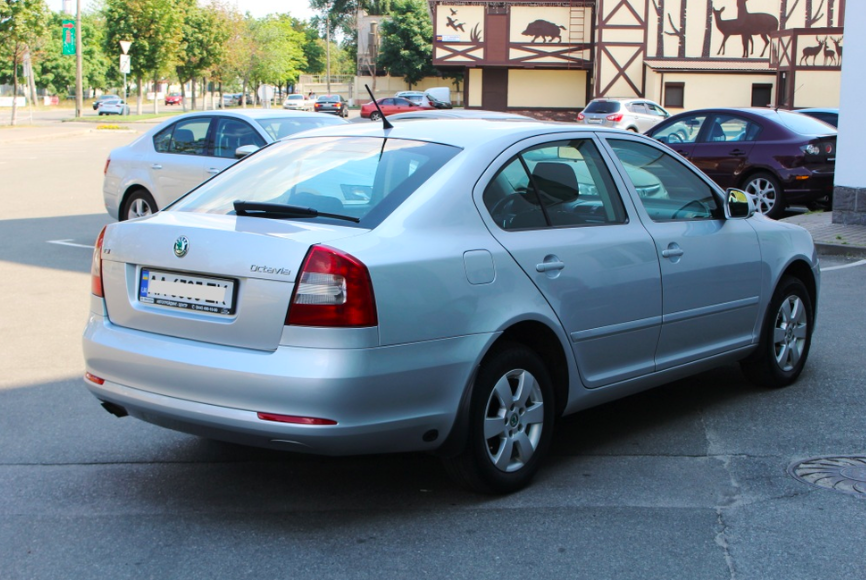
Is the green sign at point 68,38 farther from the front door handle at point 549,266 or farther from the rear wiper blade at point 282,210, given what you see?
the front door handle at point 549,266

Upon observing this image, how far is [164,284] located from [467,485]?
59.0 inches

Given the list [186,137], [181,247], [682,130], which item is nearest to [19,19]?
[682,130]

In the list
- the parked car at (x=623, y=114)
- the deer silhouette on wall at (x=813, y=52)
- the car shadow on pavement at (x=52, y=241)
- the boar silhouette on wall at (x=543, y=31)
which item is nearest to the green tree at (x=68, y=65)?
the boar silhouette on wall at (x=543, y=31)

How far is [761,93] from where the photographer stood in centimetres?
4534

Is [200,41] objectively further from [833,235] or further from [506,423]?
[506,423]

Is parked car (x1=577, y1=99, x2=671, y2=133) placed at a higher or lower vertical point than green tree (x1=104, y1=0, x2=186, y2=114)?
lower

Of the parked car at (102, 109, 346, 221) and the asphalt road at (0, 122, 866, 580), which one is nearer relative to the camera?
the asphalt road at (0, 122, 866, 580)

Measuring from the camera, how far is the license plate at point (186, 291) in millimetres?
4180

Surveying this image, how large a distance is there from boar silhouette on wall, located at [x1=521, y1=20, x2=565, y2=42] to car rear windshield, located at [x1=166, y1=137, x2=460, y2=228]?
47.6 m

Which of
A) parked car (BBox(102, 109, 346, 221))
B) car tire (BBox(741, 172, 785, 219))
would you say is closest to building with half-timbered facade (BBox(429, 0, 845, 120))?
car tire (BBox(741, 172, 785, 219))

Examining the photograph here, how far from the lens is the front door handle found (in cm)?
468

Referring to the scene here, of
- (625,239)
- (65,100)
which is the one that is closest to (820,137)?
(625,239)

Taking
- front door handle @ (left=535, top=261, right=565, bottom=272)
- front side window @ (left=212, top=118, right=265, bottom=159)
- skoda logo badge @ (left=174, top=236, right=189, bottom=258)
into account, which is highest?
front side window @ (left=212, top=118, right=265, bottom=159)

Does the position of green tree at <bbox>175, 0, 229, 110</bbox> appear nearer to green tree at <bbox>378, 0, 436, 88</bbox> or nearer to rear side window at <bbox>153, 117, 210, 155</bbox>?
green tree at <bbox>378, 0, 436, 88</bbox>
